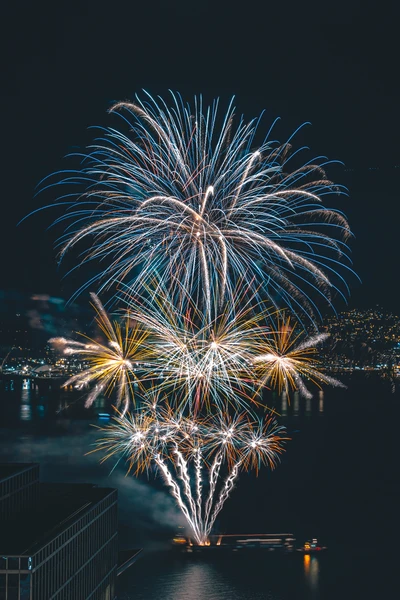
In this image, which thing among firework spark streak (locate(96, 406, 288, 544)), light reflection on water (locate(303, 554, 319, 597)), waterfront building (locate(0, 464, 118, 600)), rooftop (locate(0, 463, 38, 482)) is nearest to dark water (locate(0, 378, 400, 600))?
light reflection on water (locate(303, 554, 319, 597))

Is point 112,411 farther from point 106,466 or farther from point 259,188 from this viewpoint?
point 259,188

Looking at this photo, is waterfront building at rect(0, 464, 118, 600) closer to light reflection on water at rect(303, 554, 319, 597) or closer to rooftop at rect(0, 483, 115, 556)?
rooftop at rect(0, 483, 115, 556)

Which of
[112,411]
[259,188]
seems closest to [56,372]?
[112,411]

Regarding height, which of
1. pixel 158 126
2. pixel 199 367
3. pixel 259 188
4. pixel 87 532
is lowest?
pixel 87 532

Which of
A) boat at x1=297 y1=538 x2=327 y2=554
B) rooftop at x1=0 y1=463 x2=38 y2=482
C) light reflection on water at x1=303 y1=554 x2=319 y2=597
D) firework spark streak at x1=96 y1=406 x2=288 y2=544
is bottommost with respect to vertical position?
light reflection on water at x1=303 y1=554 x2=319 y2=597

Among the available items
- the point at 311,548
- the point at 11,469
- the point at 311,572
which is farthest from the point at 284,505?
the point at 11,469

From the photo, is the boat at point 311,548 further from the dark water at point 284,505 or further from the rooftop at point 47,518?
the rooftop at point 47,518

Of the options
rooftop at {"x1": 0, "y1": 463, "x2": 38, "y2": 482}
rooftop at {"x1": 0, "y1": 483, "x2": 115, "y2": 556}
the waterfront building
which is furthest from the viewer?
rooftop at {"x1": 0, "y1": 463, "x2": 38, "y2": 482}
